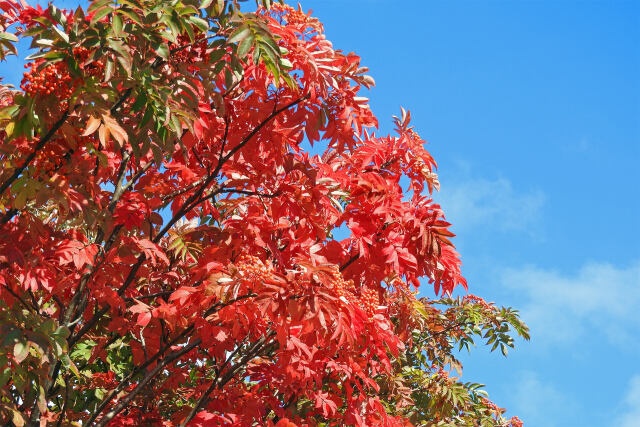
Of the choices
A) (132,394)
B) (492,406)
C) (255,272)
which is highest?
(492,406)

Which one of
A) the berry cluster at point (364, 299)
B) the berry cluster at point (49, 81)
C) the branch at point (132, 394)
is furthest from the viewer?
the branch at point (132, 394)

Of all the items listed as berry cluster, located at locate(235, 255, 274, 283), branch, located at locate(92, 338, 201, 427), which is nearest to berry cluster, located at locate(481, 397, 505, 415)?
branch, located at locate(92, 338, 201, 427)

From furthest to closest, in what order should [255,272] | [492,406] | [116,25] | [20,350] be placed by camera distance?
[492,406], [255,272], [20,350], [116,25]

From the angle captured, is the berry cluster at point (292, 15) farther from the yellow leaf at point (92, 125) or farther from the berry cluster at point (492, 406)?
the berry cluster at point (492, 406)

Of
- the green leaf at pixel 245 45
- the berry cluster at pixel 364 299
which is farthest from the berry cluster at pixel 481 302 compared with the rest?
the green leaf at pixel 245 45

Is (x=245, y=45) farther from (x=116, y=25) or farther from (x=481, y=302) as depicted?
(x=481, y=302)

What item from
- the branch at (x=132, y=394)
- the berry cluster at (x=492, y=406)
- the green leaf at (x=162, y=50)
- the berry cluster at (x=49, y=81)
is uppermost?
the berry cluster at (x=492, y=406)

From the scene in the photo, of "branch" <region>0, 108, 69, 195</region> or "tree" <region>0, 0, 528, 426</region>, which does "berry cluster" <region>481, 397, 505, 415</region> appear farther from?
"branch" <region>0, 108, 69, 195</region>

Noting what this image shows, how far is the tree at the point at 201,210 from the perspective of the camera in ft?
11.2

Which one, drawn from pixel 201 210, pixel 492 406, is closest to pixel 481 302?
pixel 492 406

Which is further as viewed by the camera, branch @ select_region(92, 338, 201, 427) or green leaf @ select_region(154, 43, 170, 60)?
branch @ select_region(92, 338, 201, 427)

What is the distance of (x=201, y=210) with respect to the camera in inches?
226

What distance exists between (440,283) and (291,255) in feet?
3.75

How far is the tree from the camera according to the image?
134 inches
